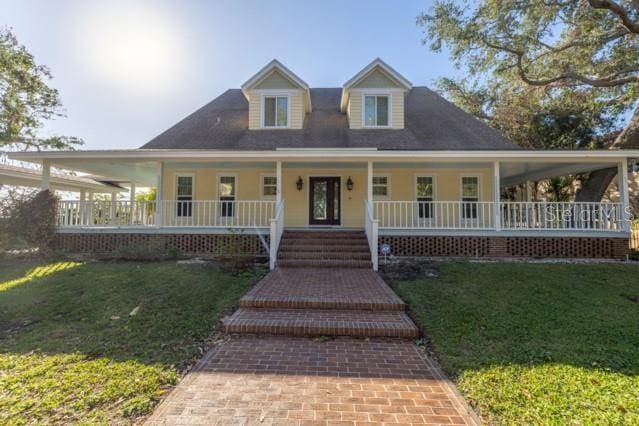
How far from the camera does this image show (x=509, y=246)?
941 cm

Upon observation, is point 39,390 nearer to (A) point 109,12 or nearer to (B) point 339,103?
(A) point 109,12

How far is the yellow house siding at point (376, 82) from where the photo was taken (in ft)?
40.1

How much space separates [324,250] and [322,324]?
4401 mm

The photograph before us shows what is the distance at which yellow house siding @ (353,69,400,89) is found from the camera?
12.2m

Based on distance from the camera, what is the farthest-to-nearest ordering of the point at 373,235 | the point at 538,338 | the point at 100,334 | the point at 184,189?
the point at 184,189 → the point at 373,235 → the point at 100,334 → the point at 538,338

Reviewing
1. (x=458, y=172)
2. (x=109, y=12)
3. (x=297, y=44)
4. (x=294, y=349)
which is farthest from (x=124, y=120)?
(x=294, y=349)

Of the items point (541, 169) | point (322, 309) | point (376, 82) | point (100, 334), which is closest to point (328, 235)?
point (322, 309)

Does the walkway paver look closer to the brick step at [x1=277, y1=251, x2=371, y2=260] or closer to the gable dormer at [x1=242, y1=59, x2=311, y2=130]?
the brick step at [x1=277, y1=251, x2=371, y2=260]

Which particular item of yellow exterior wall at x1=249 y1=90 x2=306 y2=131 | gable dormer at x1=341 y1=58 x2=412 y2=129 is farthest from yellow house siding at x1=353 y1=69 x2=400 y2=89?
yellow exterior wall at x1=249 y1=90 x2=306 y2=131

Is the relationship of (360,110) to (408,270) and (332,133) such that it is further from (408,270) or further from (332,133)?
(408,270)

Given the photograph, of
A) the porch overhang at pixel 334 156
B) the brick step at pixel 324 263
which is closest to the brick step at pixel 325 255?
the brick step at pixel 324 263

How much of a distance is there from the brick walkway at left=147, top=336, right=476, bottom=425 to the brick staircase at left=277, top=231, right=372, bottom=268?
13.8ft

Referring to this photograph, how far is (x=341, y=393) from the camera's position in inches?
123

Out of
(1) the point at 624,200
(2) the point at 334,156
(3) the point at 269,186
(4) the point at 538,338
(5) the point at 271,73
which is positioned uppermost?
(5) the point at 271,73
